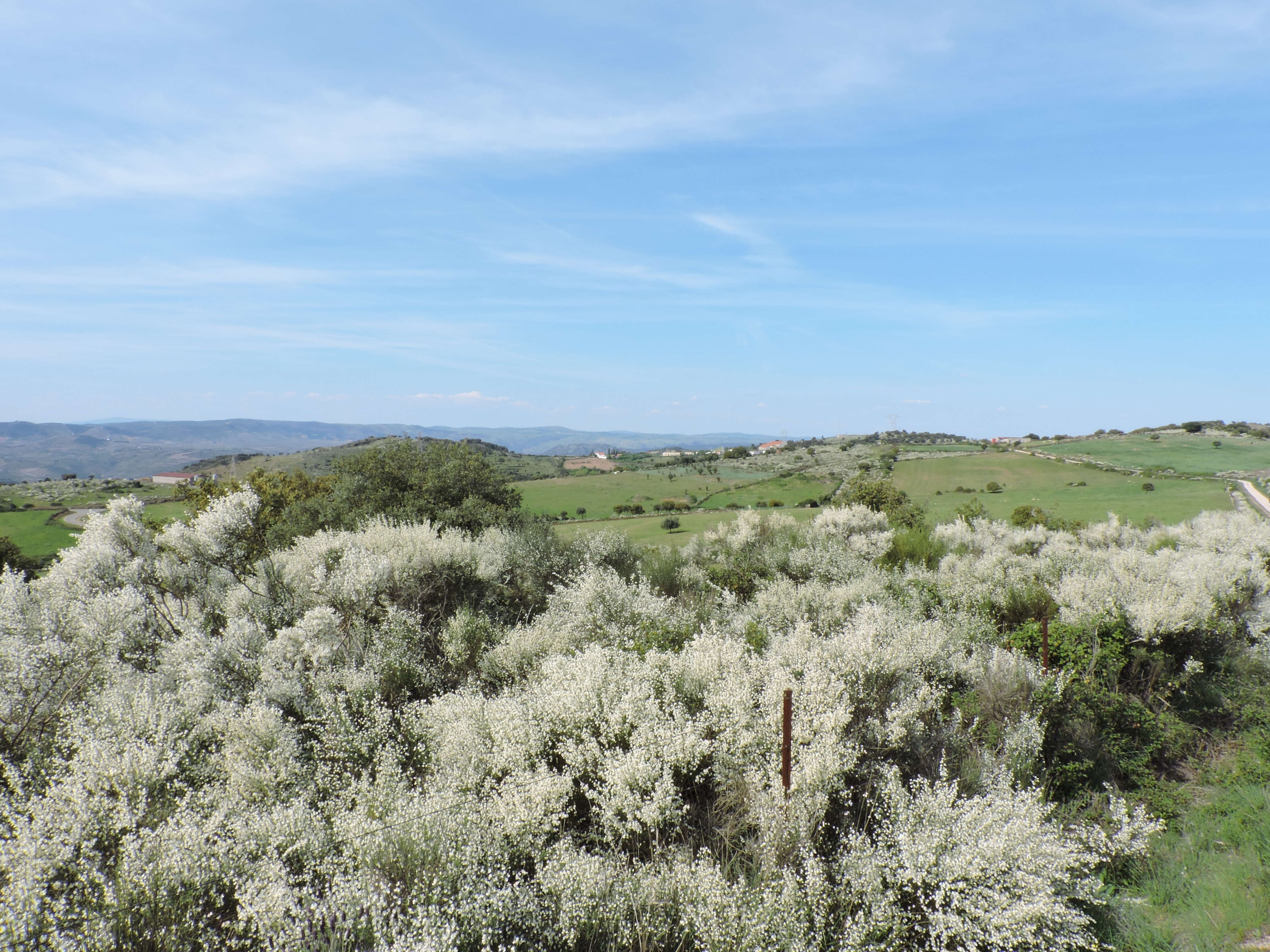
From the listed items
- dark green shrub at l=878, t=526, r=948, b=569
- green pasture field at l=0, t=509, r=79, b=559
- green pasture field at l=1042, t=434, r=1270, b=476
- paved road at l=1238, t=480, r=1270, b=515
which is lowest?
green pasture field at l=0, t=509, r=79, b=559

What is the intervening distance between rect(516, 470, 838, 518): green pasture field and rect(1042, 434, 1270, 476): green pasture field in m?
30.1

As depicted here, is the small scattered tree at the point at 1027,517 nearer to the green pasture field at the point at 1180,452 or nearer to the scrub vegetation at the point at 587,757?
the scrub vegetation at the point at 587,757

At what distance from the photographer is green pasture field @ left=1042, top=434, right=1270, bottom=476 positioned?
5731 cm

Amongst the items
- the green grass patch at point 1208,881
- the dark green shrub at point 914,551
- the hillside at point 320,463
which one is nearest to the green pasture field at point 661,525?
the dark green shrub at point 914,551

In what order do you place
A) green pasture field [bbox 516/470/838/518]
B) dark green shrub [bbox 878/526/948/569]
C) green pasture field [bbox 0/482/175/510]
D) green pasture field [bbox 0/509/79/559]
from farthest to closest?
green pasture field [bbox 516/470/838/518], green pasture field [bbox 0/482/175/510], green pasture field [bbox 0/509/79/559], dark green shrub [bbox 878/526/948/569]

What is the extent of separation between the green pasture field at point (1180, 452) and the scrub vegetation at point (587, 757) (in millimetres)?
57989

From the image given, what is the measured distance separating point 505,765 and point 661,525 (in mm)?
40645

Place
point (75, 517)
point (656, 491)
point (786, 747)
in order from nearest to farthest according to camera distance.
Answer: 1. point (786, 747)
2. point (75, 517)
3. point (656, 491)

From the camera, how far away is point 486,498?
20969 mm

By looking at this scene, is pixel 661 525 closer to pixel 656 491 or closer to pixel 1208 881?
pixel 656 491

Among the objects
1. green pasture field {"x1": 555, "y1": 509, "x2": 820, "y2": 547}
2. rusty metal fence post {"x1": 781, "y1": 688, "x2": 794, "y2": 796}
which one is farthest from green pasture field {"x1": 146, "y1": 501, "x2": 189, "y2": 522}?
rusty metal fence post {"x1": 781, "y1": 688, "x2": 794, "y2": 796}

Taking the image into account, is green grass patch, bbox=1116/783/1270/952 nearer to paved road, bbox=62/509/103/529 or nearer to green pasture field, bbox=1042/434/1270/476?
paved road, bbox=62/509/103/529

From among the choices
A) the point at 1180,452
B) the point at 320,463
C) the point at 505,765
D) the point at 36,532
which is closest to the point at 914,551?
the point at 505,765

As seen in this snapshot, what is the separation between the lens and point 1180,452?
66750 millimetres
